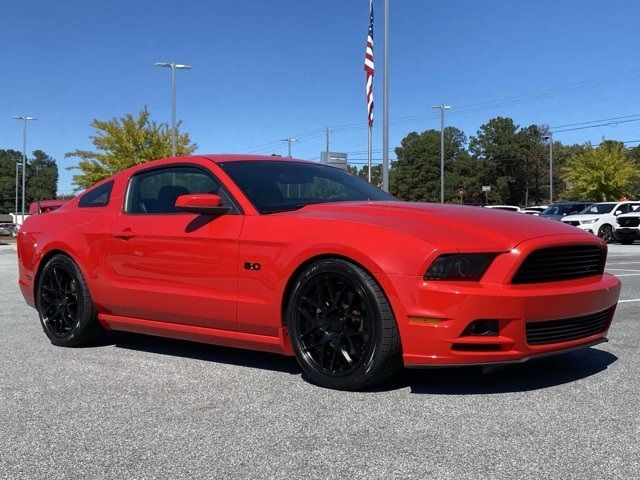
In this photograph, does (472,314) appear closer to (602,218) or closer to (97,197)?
(97,197)

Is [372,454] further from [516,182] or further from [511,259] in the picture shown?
[516,182]

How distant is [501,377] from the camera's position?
13.5ft

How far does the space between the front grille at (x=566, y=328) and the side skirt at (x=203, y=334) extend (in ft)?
4.76

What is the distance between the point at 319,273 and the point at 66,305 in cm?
255

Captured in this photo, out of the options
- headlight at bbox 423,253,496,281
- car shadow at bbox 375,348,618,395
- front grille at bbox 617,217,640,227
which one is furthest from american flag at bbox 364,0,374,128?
headlight at bbox 423,253,496,281

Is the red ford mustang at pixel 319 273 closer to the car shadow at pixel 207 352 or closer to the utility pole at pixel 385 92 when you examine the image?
the car shadow at pixel 207 352

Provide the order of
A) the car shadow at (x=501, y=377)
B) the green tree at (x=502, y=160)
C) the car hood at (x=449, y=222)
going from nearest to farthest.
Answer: the car hood at (x=449, y=222), the car shadow at (x=501, y=377), the green tree at (x=502, y=160)

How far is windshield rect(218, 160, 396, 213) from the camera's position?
4.52m

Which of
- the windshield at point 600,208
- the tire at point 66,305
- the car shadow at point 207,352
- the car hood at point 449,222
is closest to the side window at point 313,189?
the car hood at point 449,222

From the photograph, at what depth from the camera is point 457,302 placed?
3.47 m

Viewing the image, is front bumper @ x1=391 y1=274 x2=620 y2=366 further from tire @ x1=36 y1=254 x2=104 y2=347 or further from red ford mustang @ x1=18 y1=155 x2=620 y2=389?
tire @ x1=36 y1=254 x2=104 y2=347

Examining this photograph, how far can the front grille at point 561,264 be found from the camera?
11.9 feet

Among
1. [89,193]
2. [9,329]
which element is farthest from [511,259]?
[9,329]

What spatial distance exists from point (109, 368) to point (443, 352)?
2382mm
